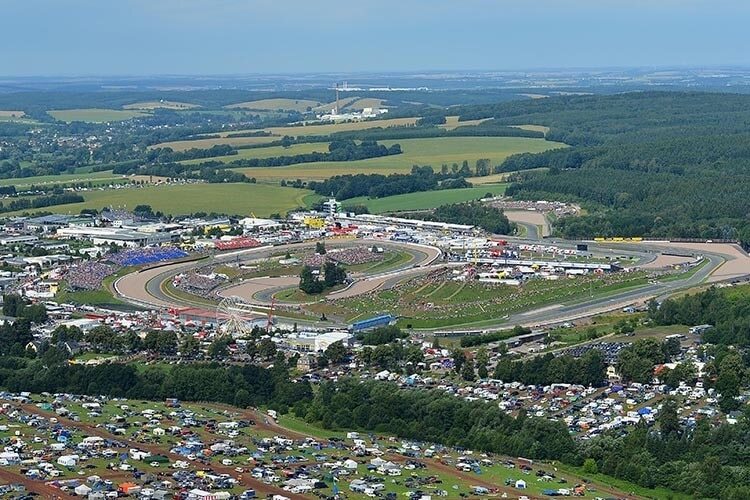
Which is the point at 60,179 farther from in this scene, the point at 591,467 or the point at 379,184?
the point at 591,467

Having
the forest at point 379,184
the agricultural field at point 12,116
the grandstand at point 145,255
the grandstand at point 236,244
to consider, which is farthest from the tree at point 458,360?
the agricultural field at point 12,116

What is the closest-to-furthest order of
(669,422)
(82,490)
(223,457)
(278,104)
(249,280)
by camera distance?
(82,490) < (223,457) < (669,422) < (249,280) < (278,104)

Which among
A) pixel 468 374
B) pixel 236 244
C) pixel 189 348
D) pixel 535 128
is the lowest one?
pixel 535 128

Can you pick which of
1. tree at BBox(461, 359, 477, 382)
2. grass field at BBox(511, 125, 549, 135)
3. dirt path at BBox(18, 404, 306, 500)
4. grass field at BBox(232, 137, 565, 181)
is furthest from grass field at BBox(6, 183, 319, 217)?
dirt path at BBox(18, 404, 306, 500)

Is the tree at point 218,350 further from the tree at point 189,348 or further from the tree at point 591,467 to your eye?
the tree at point 591,467

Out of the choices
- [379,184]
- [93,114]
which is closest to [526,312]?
[379,184]

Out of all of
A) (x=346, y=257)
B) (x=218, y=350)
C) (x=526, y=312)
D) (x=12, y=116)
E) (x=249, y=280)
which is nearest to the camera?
(x=218, y=350)

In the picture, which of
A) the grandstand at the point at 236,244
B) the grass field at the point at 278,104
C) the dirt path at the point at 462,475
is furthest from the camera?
the grass field at the point at 278,104
